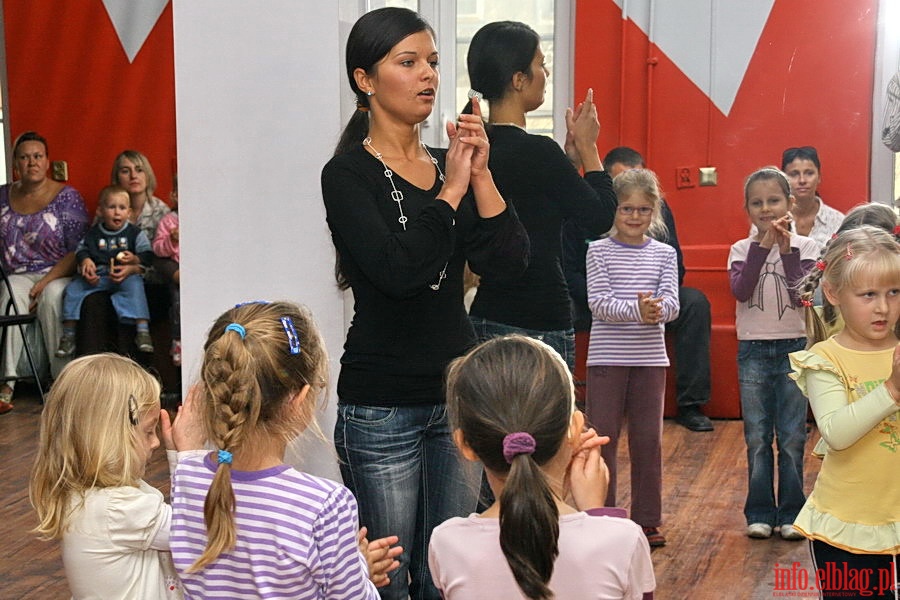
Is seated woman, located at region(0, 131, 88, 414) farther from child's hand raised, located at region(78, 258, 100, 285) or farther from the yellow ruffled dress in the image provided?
the yellow ruffled dress

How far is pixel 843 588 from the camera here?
2242mm

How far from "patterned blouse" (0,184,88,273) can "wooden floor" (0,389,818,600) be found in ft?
5.09

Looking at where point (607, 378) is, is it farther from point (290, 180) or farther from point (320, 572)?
point (320, 572)

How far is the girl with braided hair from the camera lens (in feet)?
5.55

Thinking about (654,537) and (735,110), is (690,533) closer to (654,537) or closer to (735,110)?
(654,537)

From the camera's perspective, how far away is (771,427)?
12.2 ft

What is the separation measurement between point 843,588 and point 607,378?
4.72 feet

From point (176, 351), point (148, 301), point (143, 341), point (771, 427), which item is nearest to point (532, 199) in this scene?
point (771, 427)

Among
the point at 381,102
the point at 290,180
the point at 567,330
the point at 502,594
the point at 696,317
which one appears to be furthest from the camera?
the point at 696,317

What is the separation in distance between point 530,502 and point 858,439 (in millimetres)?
980

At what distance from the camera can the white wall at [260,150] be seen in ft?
8.68

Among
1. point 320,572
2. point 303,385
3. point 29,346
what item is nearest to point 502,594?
point 320,572

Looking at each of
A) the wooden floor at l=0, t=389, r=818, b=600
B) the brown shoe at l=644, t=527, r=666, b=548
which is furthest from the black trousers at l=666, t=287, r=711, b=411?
the brown shoe at l=644, t=527, r=666, b=548

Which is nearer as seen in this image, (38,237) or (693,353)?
(693,353)
